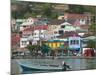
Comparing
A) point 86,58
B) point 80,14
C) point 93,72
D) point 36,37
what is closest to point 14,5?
point 36,37

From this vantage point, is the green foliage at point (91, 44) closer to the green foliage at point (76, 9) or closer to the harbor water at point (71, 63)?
the harbor water at point (71, 63)

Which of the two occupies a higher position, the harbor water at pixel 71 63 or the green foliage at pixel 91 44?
the green foliage at pixel 91 44

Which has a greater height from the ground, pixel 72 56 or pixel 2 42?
pixel 2 42

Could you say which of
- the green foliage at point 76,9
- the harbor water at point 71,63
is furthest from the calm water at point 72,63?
the green foliage at point 76,9

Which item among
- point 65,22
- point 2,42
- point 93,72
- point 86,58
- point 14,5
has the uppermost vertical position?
point 14,5

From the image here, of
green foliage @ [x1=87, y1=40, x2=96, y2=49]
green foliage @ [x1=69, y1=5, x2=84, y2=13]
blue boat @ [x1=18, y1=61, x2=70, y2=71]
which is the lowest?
blue boat @ [x1=18, y1=61, x2=70, y2=71]

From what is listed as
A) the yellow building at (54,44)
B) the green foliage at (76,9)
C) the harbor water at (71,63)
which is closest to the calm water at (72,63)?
the harbor water at (71,63)

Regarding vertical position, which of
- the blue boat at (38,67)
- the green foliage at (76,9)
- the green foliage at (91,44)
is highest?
the green foliage at (76,9)

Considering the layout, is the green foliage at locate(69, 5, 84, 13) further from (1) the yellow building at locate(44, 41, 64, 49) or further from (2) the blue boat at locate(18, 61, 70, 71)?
(2) the blue boat at locate(18, 61, 70, 71)

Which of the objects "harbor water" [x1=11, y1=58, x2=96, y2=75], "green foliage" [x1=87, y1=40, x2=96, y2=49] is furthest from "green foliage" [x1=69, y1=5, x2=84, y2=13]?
"harbor water" [x1=11, y1=58, x2=96, y2=75]

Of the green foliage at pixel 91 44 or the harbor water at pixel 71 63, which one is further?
the green foliage at pixel 91 44

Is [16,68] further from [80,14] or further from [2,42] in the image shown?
[80,14]
